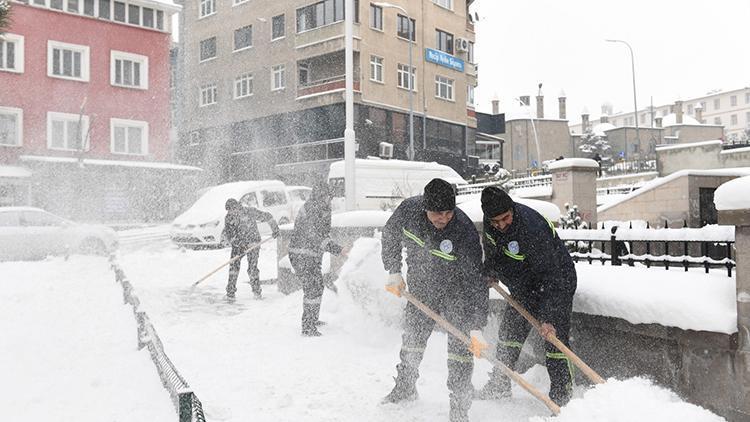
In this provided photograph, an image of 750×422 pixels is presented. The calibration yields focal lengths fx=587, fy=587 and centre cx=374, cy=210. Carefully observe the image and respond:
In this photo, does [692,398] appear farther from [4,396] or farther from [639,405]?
[4,396]

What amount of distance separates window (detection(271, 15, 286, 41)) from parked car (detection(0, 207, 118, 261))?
1908 centimetres

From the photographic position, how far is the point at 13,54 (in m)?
23.6

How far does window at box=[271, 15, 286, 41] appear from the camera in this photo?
3105cm

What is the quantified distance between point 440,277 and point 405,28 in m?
28.5

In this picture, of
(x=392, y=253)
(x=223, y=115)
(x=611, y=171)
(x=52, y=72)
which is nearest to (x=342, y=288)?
(x=392, y=253)

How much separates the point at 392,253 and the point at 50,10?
84.4 feet

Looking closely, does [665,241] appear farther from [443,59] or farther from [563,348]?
[443,59]

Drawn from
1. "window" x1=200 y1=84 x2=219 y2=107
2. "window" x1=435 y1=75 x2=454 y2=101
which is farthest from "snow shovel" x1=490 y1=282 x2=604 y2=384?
"window" x1=200 y1=84 x2=219 y2=107

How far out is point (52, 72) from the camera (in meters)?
24.5

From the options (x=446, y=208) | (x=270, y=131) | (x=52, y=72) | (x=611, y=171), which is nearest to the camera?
(x=446, y=208)

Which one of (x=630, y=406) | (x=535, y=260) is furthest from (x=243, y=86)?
(x=630, y=406)

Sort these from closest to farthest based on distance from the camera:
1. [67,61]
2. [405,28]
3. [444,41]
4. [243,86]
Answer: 1. [67,61]
2. [405,28]
3. [243,86]
4. [444,41]

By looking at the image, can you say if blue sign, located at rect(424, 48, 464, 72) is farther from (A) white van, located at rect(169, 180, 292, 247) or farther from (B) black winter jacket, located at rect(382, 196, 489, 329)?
(B) black winter jacket, located at rect(382, 196, 489, 329)

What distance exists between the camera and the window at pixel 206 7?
116ft
